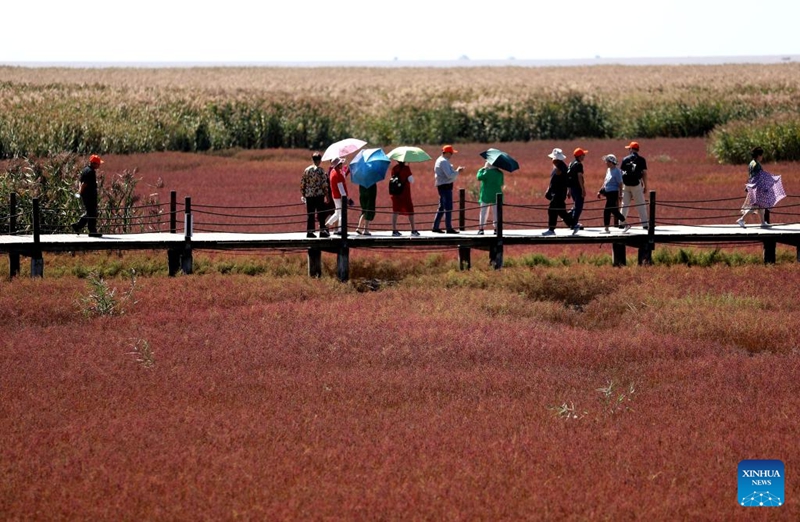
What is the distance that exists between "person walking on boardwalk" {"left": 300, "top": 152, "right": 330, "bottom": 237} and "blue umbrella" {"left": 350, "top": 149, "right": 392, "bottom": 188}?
54cm

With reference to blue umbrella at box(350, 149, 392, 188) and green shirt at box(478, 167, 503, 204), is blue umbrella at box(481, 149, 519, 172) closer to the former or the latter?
green shirt at box(478, 167, 503, 204)

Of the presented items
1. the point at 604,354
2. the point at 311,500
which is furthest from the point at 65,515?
the point at 604,354

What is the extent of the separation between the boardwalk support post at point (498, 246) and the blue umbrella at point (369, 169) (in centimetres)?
206

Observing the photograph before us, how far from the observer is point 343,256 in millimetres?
22047

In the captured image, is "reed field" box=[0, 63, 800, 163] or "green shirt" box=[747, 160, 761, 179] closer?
"green shirt" box=[747, 160, 761, 179]

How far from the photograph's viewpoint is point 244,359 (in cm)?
1577

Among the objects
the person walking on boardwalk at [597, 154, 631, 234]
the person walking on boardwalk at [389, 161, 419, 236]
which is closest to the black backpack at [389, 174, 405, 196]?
the person walking on boardwalk at [389, 161, 419, 236]

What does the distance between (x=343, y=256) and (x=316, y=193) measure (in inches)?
48.0

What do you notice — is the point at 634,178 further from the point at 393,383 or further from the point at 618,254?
the point at 393,383

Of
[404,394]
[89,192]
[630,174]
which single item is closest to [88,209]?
[89,192]

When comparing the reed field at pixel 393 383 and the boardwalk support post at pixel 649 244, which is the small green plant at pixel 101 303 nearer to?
the reed field at pixel 393 383

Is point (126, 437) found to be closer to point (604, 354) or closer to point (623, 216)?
point (604, 354)

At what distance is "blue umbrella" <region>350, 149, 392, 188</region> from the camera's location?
22.1 m

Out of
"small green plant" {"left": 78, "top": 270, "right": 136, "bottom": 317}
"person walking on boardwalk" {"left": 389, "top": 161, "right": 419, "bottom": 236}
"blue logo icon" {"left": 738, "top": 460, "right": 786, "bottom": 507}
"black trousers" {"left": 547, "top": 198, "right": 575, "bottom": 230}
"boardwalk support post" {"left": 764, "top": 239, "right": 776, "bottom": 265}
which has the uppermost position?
"person walking on boardwalk" {"left": 389, "top": 161, "right": 419, "bottom": 236}
